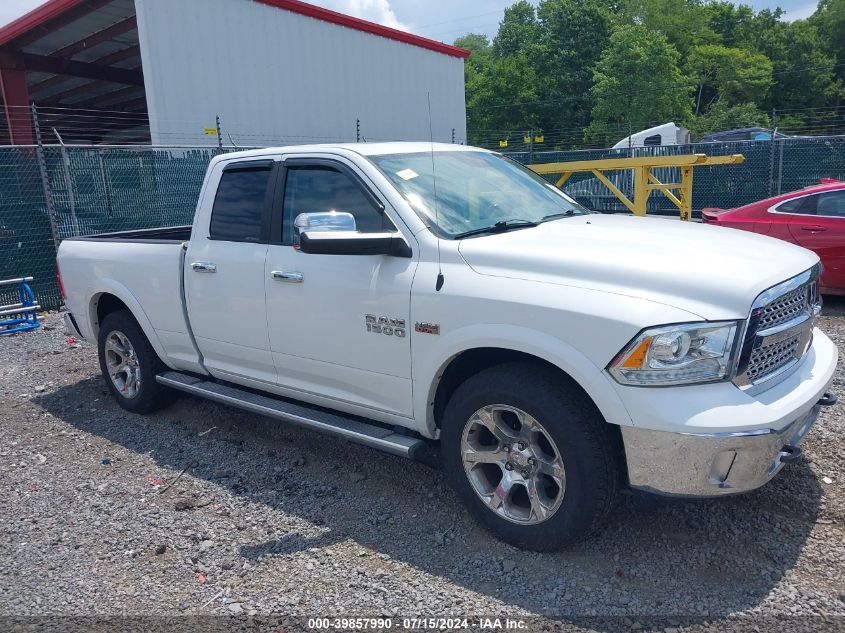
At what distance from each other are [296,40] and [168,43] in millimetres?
3534

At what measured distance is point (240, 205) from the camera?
15.9 ft

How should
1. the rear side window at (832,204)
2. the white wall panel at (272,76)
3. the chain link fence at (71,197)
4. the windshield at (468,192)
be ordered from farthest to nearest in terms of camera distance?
the white wall panel at (272,76)
the chain link fence at (71,197)
the rear side window at (832,204)
the windshield at (468,192)

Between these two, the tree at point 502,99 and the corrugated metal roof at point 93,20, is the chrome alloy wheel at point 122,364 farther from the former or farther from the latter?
the tree at point 502,99

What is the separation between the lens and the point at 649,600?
312 centimetres

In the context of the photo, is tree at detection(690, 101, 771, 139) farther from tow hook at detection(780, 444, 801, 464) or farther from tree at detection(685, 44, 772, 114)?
tow hook at detection(780, 444, 801, 464)

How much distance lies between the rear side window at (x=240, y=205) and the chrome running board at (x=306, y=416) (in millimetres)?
1052

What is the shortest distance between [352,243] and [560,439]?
1.40 meters

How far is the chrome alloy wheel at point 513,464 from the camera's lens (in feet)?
11.0

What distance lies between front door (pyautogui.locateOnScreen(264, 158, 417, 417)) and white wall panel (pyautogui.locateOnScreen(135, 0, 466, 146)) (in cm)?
1186

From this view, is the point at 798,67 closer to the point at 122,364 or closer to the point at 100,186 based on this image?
the point at 100,186

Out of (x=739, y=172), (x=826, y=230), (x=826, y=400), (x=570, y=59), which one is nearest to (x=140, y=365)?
(x=826, y=400)

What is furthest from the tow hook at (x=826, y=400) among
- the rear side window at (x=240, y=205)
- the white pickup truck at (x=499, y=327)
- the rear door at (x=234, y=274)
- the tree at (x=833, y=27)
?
the tree at (x=833, y=27)

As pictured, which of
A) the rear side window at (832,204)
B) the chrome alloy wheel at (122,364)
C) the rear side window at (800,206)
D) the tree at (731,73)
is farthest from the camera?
the tree at (731,73)

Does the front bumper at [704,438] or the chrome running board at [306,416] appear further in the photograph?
the chrome running board at [306,416]
